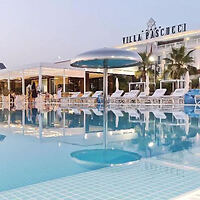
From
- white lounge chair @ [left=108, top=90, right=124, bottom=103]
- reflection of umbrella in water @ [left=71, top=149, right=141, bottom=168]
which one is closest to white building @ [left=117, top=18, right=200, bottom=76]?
white lounge chair @ [left=108, top=90, right=124, bottom=103]

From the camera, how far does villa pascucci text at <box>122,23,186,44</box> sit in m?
34.2

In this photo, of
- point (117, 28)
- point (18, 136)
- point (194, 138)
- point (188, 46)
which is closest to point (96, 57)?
point (18, 136)

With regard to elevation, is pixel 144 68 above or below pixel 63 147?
above

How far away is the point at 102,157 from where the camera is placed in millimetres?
3754

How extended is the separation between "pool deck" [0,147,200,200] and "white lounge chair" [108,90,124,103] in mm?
14828

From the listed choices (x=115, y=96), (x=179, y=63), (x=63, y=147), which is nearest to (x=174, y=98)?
(x=115, y=96)

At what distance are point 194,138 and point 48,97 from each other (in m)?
18.4

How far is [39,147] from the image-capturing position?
4.45 metres

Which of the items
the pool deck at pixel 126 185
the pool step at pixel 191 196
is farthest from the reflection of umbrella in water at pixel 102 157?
the pool step at pixel 191 196

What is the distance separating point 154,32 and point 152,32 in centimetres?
30

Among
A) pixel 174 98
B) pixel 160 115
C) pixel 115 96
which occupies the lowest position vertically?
pixel 160 115

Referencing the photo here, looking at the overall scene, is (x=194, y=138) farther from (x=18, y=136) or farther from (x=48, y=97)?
(x=48, y=97)

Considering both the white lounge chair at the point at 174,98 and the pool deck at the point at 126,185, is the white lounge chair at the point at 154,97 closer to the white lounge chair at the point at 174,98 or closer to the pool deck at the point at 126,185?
the white lounge chair at the point at 174,98

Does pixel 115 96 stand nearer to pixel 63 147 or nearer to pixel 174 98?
pixel 174 98
